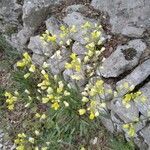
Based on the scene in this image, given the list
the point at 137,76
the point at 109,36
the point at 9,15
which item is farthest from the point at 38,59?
the point at 137,76

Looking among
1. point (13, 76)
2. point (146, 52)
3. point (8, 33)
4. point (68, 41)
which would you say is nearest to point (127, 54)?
point (146, 52)

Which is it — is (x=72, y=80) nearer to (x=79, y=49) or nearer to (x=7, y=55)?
(x=79, y=49)

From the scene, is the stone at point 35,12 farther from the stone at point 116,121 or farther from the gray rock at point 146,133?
the gray rock at point 146,133

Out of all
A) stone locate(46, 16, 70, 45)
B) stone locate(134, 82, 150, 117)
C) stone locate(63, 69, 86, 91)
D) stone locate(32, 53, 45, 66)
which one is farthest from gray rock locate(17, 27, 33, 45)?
stone locate(134, 82, 150, 117)

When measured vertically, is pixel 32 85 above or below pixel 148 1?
below

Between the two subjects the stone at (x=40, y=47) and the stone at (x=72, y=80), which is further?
the stone at (x=40, y=47)

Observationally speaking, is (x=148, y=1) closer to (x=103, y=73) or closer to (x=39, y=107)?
(x=103, y=73)

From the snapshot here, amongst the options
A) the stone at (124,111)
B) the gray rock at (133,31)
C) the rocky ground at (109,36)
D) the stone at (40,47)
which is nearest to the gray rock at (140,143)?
the rocky ground at (109,36)
